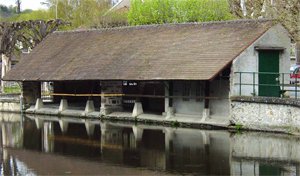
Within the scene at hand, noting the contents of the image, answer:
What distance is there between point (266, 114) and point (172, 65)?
527 cm

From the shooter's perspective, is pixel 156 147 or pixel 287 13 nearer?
pixel 156 147

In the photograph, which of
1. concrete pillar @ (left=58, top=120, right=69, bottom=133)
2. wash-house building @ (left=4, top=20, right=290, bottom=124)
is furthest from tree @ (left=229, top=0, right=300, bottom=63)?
concrete pillar @ (left=58, top=120, right=69, bottom=133)

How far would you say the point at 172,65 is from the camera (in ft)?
86.4

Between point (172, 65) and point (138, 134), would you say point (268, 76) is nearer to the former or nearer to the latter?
point (172, 65)

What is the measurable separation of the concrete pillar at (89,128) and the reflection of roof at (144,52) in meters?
2.35

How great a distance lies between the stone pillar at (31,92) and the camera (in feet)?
113

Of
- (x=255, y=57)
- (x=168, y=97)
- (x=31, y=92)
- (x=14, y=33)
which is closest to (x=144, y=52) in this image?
(x=168, y=97)

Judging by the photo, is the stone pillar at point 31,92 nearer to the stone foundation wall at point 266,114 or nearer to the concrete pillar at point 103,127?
the concrete pillar at point 103,127

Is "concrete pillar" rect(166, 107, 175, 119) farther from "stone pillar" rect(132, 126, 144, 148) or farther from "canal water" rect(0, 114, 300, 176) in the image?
"stone pillar" rect(132, 126, 144, 148)

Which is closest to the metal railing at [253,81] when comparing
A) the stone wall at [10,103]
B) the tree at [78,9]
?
the stone wall at [10,103]

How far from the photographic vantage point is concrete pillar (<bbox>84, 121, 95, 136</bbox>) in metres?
23.2

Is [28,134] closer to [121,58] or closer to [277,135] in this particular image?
[121,58]

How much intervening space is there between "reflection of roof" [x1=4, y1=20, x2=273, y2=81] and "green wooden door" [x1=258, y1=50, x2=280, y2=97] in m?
1.11

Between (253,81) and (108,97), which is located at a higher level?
(253,81)
